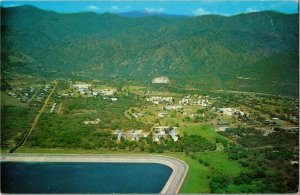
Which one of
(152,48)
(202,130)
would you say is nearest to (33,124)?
(152,48)

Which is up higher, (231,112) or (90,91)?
(90,91)

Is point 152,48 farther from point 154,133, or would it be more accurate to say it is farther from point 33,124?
point 33,124

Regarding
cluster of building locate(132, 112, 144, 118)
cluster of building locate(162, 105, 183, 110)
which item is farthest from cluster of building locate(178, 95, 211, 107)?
cluster of building locate(132, 112, 144, 118)

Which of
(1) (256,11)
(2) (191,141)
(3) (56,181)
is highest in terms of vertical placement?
(1) (256,11)

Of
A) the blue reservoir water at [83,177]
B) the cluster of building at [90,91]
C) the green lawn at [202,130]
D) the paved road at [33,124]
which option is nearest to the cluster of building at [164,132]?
the green lawn at [202,130]

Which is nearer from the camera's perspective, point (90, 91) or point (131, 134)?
point (131, 134)

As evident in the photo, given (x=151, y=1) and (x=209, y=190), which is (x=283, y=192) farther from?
(x=151, y=1)

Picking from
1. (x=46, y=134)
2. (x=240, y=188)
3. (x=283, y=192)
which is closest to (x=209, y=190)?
(x=240, y=188)
